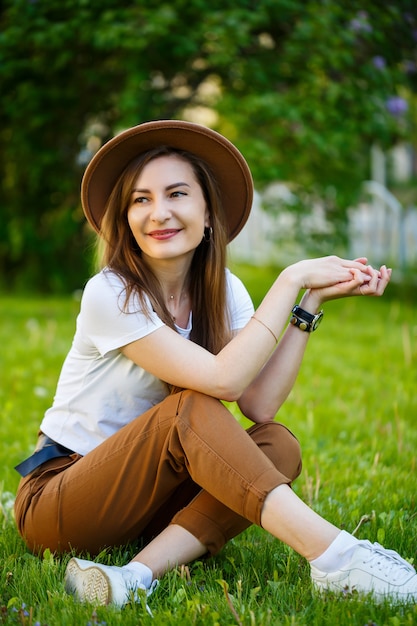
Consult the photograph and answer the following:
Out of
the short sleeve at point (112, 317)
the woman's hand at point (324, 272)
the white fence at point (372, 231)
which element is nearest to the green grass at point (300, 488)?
the short sleeve at point (112, 317)

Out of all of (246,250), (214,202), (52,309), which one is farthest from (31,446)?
(246,250)

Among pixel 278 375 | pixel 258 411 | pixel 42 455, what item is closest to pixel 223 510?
pixel 258 411

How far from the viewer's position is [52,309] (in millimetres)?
7305

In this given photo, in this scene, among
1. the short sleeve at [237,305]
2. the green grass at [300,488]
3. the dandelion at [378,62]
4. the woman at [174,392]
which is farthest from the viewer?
Answer: the dandelion at [378,62]

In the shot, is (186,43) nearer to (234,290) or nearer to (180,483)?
(234,290)

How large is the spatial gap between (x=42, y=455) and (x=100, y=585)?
1.67 ft

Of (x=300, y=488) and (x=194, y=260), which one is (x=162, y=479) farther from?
(x=300, y=488)

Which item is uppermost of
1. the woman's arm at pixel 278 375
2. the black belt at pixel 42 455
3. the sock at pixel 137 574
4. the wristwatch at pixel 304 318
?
the wristwatch at pixel 304 318

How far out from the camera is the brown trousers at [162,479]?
81.4 inches

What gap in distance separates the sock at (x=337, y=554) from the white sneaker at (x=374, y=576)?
0.04 ft

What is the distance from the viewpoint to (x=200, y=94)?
783 centimetres

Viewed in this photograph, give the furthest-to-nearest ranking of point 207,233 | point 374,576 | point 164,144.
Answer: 1. point 207,233
2. point 164,144
3. point 374,576

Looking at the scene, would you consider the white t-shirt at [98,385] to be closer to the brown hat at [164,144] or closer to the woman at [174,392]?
the woman at [174,392]

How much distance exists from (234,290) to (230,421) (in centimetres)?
62
